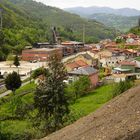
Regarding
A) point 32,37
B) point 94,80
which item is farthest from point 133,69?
point 32,37

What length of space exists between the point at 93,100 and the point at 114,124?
25567mm

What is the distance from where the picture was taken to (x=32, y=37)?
4491 inches

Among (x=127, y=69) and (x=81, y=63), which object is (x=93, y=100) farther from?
(x=81, y=63)

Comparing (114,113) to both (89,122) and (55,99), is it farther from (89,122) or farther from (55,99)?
(55,99)

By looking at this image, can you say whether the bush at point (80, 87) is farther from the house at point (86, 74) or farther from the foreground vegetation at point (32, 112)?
the house at point (86, 74)

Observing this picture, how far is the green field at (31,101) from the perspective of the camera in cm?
2746

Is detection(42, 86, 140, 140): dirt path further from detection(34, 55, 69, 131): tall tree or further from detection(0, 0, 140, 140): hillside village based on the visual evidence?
detection(34, 55, 69, 131): tall tree

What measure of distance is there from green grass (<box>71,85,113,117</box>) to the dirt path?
15.7 meters

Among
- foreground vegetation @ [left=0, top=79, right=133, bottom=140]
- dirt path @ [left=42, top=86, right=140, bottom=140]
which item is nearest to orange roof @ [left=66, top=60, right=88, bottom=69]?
foreground vegetation @ [left=0, top=79, right=133, bottom=140]

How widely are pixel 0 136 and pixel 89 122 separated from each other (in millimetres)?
8100

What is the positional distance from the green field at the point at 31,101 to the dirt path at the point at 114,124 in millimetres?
6646

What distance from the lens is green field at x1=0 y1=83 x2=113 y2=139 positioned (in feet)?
90.1

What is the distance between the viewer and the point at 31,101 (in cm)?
4556

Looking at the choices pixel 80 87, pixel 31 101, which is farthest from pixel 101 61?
pixel 31 101
